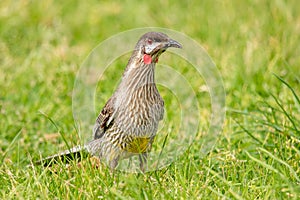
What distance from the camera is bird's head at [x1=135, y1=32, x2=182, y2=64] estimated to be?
460cm

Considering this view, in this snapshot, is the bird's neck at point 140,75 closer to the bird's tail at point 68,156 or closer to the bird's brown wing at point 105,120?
the bird's brown wing at point 105,120

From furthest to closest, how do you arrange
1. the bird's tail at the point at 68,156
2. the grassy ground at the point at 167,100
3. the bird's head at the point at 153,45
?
the bird's tail at the point at 68,156 → the bird's head at the point at 153,45 → the grassy ground at the point at 167,100

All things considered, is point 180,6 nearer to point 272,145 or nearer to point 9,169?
point 272,145

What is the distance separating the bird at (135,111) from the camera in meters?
4.68

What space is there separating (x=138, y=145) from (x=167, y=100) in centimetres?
225

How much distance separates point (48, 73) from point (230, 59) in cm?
198

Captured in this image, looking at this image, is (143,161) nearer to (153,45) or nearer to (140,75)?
(140,75)

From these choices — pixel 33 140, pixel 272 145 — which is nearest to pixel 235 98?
pixel 272 145

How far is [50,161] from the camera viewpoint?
4.86 meters

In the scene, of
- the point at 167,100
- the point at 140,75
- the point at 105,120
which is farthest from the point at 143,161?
the point at 167,100

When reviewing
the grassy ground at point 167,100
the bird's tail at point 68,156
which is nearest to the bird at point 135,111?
the bird's tail at point 68,156

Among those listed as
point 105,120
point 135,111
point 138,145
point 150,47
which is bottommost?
point 138,145

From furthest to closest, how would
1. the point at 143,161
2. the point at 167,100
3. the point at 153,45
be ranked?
the point at 167,100, the point at 143,161, the point at 153,45

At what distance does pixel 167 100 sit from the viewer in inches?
276
